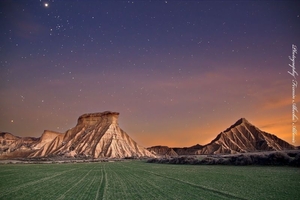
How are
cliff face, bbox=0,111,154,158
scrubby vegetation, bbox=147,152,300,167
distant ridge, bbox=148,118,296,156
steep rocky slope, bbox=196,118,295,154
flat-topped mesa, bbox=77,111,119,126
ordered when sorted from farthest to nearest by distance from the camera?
flat-topped mesa, bbox=77,111,119,126, steep rocky slope, bbox=196,118,295,154, distant ridge, bbox=148,118,296,156, cliff face, bbox=0,111,154,158, scrubby vegetation, bbox=147,152,300,167

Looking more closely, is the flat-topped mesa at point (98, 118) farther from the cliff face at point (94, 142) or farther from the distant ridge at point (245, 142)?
the distant ridge at point (245, 142)

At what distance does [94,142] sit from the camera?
15225 centimetres

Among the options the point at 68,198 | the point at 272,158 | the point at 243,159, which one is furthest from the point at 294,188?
the point at 243,159

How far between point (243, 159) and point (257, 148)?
130486mm

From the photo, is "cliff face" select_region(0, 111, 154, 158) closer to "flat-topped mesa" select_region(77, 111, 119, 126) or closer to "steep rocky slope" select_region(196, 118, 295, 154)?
"flat-topped mesa" select_region(77, 111, 119, 126)

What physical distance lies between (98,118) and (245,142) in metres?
104

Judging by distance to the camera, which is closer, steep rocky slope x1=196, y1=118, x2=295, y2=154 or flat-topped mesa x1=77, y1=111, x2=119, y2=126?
steep rocky slope x1=196, y1=118, x2=295, y2=154

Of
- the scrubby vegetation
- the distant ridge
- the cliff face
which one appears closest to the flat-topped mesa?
the cliff face

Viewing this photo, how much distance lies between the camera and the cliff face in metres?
145

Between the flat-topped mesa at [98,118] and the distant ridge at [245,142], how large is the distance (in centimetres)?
7135

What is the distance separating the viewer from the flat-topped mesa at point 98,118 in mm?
175500

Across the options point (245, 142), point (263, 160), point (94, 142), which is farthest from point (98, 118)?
point (263, 160)

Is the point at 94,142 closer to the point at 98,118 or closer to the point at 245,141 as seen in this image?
the point at 98,118

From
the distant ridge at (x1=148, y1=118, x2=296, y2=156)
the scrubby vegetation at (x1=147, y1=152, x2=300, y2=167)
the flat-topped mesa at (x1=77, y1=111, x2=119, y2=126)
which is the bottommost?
the scrubby vegetation at (x1=147, y1=152, x2=300, y2=167)
